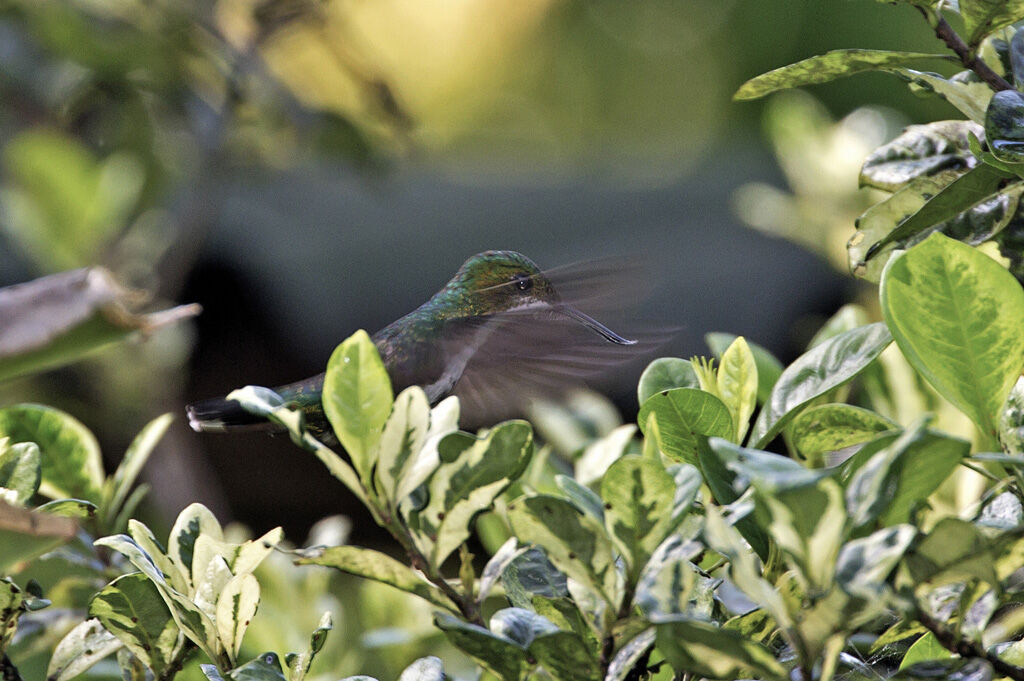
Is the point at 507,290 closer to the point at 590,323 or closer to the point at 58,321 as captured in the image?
the point at 590,323

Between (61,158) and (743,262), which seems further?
(743,262)

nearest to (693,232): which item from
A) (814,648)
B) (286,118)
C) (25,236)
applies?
(286,118)

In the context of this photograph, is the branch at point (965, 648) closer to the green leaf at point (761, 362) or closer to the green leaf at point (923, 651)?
the green leaf at point (923, 651)

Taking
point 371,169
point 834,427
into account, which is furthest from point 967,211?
point 371,169

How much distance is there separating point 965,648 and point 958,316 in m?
0.14

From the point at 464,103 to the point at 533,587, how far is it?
6.18 meters

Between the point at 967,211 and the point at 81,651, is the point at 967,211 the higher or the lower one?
the higher one

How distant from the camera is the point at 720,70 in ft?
21.0

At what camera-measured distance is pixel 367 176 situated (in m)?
1.77

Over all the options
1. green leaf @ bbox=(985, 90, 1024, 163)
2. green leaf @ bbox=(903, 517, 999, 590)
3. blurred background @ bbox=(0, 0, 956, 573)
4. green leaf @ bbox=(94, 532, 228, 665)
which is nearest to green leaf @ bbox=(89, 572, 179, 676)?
green leaf @ bbox=(94, 532, 228, 665)

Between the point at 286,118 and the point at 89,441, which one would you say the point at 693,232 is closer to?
the point at 286,118

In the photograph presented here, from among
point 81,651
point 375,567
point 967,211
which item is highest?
point 967,211

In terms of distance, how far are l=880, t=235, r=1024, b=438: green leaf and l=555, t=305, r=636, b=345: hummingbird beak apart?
373mm

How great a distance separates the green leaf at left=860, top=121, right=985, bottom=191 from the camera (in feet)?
1.74
